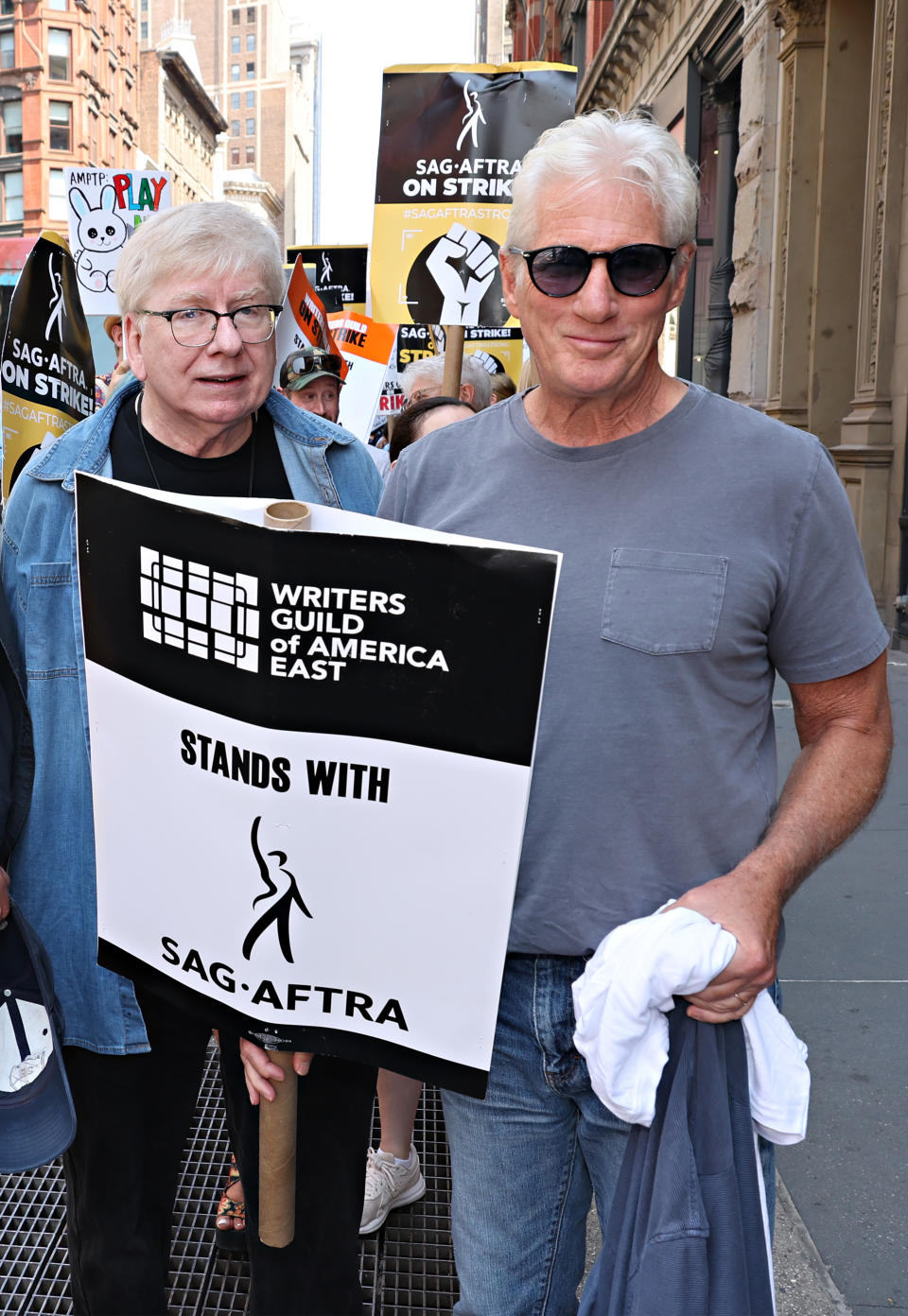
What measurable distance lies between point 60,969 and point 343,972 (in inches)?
31.1

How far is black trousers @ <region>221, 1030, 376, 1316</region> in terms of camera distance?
2111 millimetres

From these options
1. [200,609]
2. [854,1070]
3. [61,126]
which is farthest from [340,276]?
[61,126]

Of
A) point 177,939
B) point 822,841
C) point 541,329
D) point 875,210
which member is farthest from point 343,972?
point 875,210

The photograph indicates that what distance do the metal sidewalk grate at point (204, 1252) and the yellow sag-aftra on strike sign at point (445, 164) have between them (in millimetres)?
3260

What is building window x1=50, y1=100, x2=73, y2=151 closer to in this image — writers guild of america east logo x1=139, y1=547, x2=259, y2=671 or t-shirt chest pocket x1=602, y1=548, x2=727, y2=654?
writers guild of america east logo x1=139, y1=547, x2=259, y2=671

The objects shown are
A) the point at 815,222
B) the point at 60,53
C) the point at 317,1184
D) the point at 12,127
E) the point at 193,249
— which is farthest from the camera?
the point at 12,127

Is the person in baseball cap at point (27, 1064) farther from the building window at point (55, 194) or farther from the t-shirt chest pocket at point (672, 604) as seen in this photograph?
the building window at point (55, 194)

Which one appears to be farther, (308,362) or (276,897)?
(308,362)

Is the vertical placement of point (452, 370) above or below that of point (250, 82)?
below

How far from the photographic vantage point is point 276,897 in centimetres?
161

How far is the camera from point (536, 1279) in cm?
185

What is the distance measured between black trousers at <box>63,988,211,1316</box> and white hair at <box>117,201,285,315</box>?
1252mm

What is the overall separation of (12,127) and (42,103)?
1.94 m

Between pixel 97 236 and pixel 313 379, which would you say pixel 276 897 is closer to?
pixel 313 379
